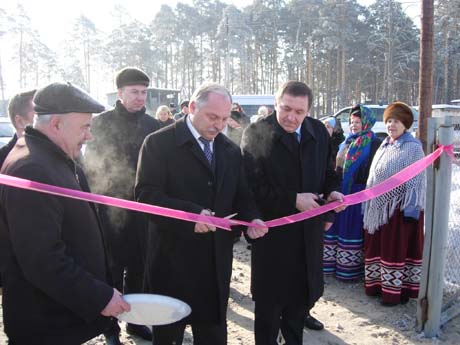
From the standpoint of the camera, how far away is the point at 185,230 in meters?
2.32

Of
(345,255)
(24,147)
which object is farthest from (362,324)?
(24,147)

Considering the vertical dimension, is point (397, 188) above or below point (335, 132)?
below

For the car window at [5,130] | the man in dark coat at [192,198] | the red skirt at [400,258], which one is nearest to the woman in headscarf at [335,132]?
the red skirt at [400,258]

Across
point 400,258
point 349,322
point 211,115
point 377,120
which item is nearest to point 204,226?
point 211,115

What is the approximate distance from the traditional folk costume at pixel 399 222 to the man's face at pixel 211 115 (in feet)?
8.47

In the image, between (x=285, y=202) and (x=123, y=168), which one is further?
(x=123, y=168)

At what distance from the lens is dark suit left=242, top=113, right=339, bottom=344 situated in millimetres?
2859

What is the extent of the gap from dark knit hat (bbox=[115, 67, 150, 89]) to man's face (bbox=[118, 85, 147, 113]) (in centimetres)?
3

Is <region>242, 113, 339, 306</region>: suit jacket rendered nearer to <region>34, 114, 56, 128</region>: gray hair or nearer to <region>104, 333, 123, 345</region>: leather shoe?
<region>104, 333, 123, 345</region>: leather shoe

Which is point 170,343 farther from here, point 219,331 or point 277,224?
point 277,224

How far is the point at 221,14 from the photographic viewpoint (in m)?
48.4

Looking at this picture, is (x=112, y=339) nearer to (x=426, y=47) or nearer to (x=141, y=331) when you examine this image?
(x=141, y=331)

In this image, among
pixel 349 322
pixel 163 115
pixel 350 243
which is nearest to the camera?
pixel 349 322

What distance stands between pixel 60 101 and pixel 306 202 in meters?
1.67
